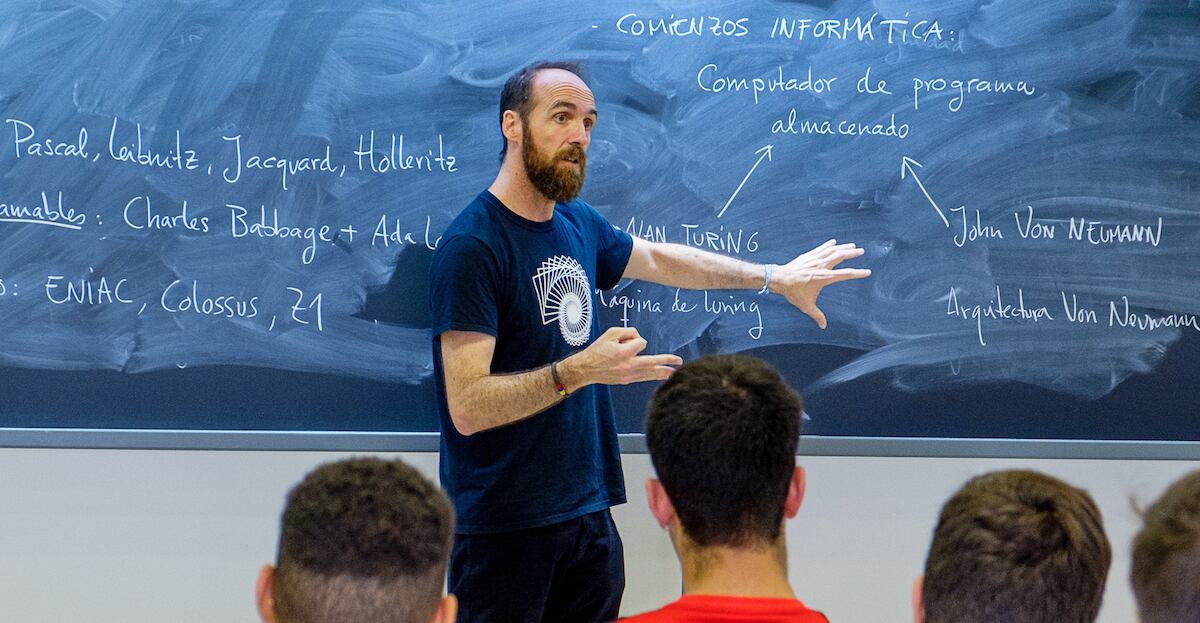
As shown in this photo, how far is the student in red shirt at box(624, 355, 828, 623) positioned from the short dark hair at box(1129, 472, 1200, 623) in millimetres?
439

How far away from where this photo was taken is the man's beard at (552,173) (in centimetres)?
235

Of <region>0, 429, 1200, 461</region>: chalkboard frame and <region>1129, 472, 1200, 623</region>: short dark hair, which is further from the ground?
<region>0, 429, 1200, 461</region>: chalkboard frame

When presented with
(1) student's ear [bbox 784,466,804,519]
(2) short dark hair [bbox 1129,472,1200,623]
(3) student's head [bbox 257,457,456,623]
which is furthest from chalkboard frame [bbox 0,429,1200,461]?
(2) short dark hair [bbox 1129,472,1200,623]

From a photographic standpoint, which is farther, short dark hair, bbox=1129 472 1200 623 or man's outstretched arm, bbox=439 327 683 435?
man's outstretched arm, bbox=439 327 683 435

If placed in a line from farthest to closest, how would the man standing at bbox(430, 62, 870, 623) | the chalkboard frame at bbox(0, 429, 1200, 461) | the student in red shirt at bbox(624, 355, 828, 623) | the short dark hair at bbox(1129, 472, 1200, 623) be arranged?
the chalkboard frame at bbox(0, 429, 1200, 461), the man standing at bbox(430, 62, 870, 623), the student in red shirt at bbox(624, 355, 828, 623), the short dark hair at bbox(1129, 472, 1200, 623)

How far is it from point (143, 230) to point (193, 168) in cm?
19

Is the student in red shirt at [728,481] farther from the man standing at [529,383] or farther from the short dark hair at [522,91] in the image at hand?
the short dark hair at [522,91]

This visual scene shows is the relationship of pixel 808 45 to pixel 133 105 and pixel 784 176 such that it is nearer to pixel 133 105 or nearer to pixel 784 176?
pixel 784 176

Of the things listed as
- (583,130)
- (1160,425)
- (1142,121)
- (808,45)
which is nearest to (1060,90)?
(1142,121)

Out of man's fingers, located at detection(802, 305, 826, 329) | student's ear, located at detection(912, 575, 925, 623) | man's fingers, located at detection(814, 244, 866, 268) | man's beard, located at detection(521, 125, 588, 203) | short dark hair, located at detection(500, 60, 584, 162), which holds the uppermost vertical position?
short dark hair, located at detection(500, 60, 584, 162)

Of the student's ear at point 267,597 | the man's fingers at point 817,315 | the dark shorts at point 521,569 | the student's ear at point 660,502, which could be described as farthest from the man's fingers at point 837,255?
the student's ear at point 267,597

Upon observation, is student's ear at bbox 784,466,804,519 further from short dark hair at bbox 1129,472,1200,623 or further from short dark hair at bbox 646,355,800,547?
short dark hair at bbox 1129,472,1200,623

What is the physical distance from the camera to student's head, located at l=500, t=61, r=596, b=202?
7.74ft

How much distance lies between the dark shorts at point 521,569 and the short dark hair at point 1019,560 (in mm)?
1149
